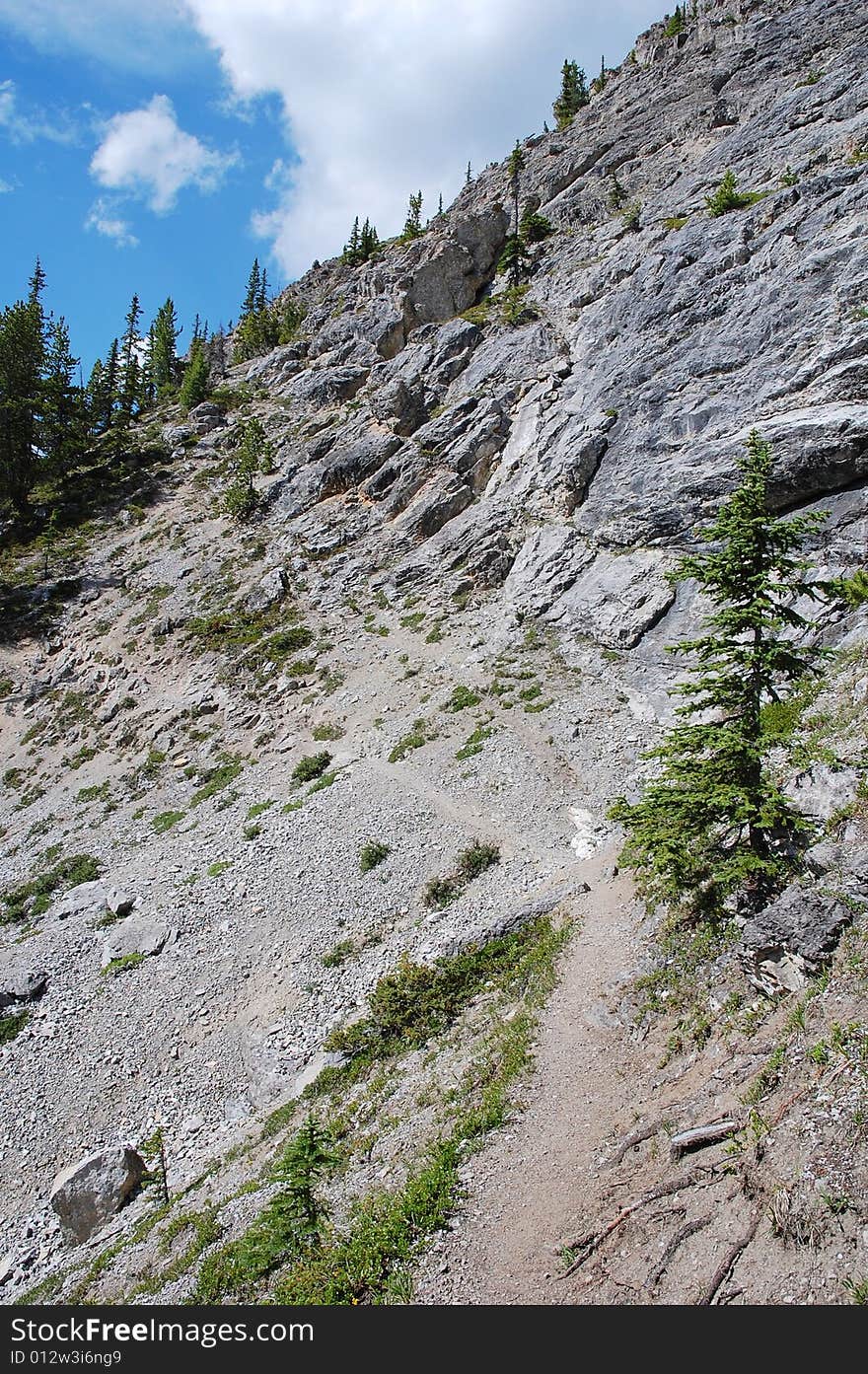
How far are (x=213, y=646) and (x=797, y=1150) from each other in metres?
40.9

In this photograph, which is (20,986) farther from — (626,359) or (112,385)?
(112,385)

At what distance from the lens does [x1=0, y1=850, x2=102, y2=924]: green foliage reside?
26062 mm

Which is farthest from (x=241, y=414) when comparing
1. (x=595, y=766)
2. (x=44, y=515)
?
(x=595, y=766)

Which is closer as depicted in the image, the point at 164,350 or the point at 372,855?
the point at 372,855

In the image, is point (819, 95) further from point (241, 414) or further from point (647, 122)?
point (241, 414)

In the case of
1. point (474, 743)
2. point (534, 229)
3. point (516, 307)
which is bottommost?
point (474, 743)

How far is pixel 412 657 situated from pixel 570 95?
10416cm

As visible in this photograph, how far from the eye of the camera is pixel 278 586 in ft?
149

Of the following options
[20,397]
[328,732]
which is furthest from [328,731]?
[20,397]

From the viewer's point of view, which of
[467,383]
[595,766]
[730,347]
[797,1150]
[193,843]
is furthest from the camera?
[467,383]

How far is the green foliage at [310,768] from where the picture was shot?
29095mm

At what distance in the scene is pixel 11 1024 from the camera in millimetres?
19766

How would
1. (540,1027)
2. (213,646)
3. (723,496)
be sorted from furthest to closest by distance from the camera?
(213,646), (723,496), (540,1027)

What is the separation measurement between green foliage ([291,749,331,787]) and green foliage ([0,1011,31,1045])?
502 inches
